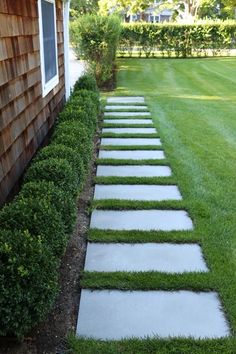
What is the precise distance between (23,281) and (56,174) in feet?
3.84

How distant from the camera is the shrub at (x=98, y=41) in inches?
381

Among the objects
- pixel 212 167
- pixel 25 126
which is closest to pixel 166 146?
pixel 212 167

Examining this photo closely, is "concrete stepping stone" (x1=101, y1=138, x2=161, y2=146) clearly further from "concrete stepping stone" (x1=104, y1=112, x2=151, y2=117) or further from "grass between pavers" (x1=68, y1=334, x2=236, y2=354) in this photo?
"grass between pavers" (x1=68, y1=334, x2=236, y2=354)

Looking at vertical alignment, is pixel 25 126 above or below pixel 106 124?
above

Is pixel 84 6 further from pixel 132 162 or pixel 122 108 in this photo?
pixel 132 162

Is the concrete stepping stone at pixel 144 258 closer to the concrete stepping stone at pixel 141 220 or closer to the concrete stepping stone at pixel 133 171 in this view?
the concrete stepping stone at pixel 141 220

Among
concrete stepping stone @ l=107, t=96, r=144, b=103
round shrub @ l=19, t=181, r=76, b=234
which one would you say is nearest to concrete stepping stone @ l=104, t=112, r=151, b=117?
concrete stepping stone @ l=107, t=96, r=144, b=103

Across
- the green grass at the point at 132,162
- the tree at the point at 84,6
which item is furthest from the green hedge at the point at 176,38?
the green grass at the point at 132,162

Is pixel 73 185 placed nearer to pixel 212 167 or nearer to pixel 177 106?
pixel 212 167

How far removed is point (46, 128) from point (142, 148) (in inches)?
49.2

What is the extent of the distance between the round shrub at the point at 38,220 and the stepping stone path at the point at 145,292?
1.33ft

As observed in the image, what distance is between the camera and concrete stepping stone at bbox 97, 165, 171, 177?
4391 mm

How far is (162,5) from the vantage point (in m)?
24.3

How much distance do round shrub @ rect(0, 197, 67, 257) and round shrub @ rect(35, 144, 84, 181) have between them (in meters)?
0.91
